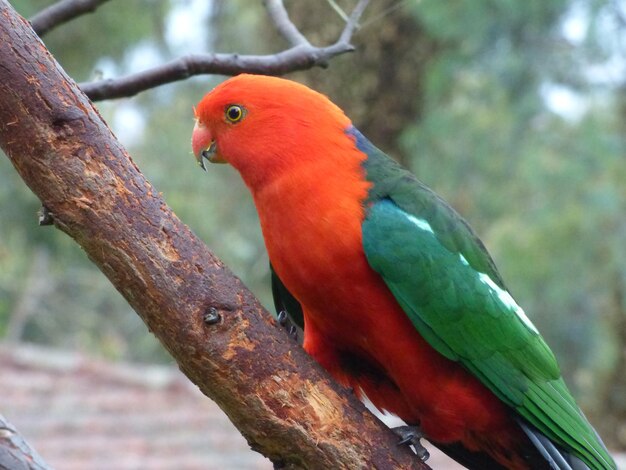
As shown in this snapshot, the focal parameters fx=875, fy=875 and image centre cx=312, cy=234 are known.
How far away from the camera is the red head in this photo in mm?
2611

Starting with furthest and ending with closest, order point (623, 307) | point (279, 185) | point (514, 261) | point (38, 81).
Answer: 1. point (514, 261)
2. point (623, 307)
3. point (279, 185)
4. point (38, 81)

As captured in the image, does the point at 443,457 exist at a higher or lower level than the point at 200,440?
higher

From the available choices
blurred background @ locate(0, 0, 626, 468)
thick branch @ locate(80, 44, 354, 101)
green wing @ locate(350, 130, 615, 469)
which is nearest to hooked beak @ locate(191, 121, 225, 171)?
thick branch @ locate(80, 44, 354, 101)

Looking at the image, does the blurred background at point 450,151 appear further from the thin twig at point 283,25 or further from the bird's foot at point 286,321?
the bird's foot at point 286,321

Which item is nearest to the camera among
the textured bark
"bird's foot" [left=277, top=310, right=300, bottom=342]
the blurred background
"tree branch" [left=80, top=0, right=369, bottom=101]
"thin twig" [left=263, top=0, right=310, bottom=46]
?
the textured bark

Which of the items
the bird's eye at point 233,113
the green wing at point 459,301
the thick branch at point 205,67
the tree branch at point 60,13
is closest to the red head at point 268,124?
the bird's eye at point 233,113

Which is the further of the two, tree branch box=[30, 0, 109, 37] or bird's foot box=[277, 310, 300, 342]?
tree branch box=[30, 0, 109, 37]

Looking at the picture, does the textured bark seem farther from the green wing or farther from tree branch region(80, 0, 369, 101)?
tree branch region(80, 0, 369, 101)

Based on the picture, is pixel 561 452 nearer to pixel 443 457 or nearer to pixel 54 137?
pixel 54 137

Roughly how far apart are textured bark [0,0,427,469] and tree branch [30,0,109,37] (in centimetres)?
105

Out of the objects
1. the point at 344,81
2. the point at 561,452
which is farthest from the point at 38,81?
the point at 344,81

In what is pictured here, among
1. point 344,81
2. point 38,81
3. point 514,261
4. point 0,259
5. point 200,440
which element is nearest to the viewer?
point 38,81

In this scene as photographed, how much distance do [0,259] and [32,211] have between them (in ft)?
2.04

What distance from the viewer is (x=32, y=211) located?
952 centimetres
